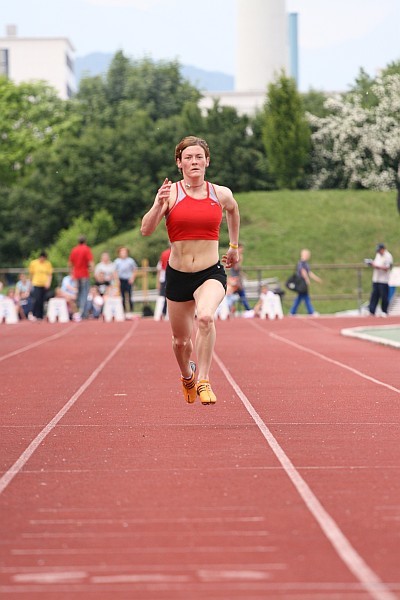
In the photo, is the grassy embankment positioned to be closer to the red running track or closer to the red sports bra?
the red running track

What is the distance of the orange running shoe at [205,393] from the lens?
1100 centimetres

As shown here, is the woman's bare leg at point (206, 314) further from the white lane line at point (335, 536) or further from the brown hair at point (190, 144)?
the white lane line at point (335, 536)

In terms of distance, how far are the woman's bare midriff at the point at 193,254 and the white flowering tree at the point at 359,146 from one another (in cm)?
6466

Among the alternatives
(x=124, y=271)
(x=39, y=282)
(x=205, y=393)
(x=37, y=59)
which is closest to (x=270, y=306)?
(x=124, y=271)

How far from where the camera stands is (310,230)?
66.1 meters

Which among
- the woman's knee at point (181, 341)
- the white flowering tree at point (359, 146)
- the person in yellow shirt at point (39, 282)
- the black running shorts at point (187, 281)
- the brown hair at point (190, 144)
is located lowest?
the person in yellow shirt at point (39, 282)

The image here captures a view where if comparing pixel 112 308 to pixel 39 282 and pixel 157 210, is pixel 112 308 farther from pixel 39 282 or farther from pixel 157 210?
pixel 157 210

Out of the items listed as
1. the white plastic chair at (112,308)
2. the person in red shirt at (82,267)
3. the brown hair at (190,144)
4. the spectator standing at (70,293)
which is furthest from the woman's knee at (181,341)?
the spectator standing at (70,293)

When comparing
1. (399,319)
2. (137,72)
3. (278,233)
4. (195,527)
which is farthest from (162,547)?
(137,72)

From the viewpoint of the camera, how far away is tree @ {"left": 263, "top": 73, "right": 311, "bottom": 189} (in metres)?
73.6

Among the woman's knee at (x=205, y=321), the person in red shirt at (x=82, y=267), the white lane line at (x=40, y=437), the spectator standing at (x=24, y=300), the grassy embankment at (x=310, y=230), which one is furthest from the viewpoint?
the grassy embankment at (x=310, y=230)

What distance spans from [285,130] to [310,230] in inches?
372

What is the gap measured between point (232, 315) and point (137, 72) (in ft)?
203

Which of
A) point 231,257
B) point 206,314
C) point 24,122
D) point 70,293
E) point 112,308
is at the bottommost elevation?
point 112,308
